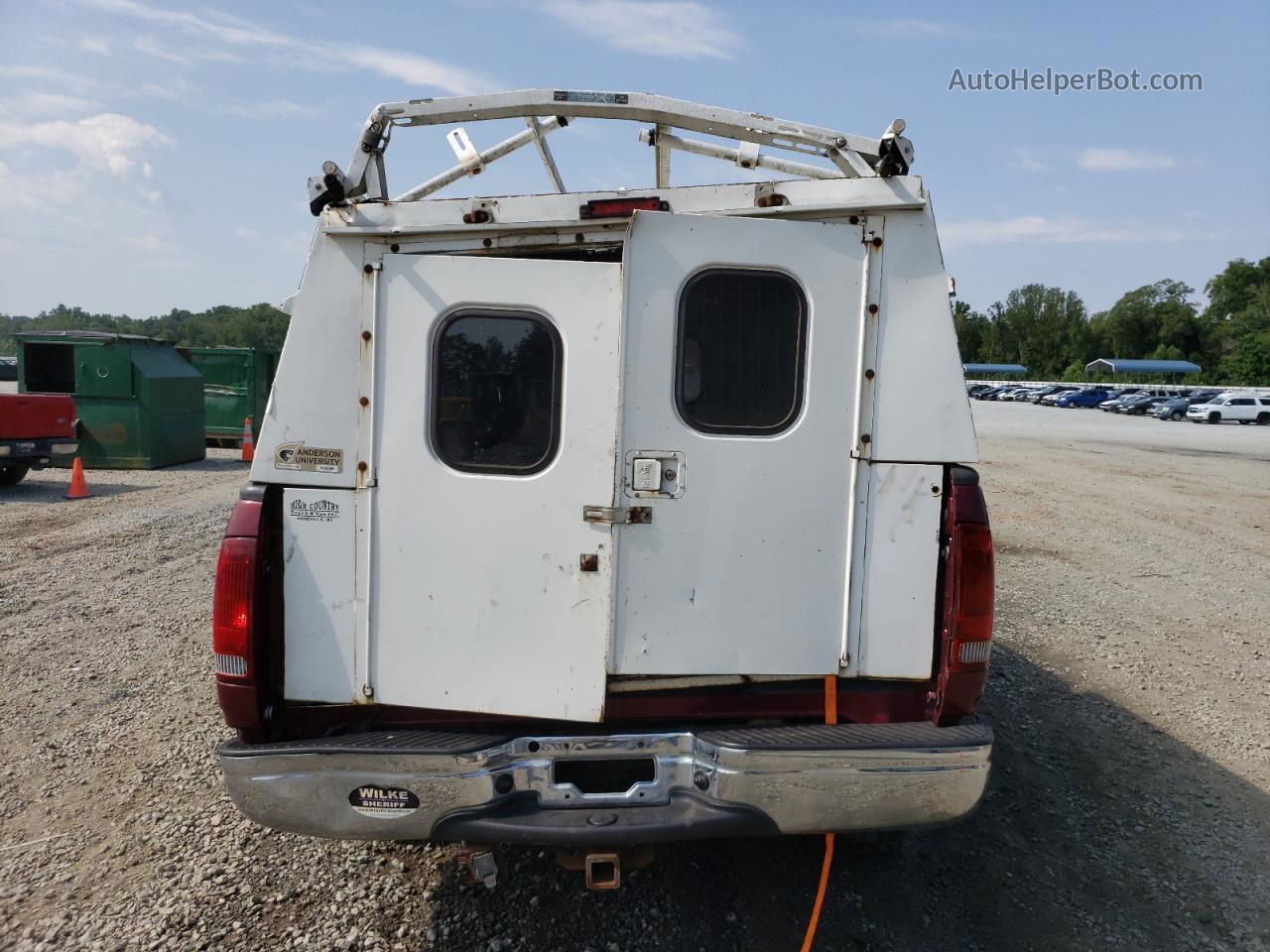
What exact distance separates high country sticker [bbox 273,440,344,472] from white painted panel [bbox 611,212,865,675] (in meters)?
0.97

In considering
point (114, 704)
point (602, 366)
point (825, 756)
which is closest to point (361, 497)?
point (602, 366)

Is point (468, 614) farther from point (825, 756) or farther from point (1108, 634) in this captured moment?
point (1108, 634)

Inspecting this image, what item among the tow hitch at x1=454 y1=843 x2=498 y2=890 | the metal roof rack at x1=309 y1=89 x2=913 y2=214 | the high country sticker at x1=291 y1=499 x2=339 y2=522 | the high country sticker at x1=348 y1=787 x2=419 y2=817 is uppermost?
the metal roof rack at x1=309 y1=89 x2=913 y2=214

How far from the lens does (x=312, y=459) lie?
3.12m

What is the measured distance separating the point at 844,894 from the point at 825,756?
112cm

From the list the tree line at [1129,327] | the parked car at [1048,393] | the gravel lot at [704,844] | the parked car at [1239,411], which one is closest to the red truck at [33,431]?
the gravel lot at [704,844]

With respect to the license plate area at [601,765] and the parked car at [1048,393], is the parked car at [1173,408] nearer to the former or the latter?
the parked car at [1048,393]

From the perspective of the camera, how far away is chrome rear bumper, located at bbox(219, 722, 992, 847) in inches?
112

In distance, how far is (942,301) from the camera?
3119 millimetres

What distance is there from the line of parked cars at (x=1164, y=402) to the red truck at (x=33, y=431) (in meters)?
35.1

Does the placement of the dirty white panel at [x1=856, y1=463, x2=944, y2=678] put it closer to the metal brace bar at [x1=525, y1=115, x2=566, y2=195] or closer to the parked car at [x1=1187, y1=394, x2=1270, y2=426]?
the metal brace bar at [x1=525, y1=115, x2=566, y2=195]

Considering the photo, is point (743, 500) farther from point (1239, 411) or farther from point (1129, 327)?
point (1129, 327)

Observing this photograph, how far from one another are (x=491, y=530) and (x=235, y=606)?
34.1 inches

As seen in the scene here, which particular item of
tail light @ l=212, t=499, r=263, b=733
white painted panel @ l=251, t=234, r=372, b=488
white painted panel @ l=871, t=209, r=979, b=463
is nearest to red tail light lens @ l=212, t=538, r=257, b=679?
tail light @ l=212, t=499, r=263, b=733
